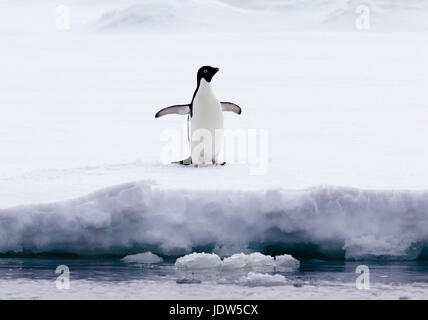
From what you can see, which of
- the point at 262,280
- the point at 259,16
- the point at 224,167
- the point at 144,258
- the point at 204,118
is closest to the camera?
the point at 262,280

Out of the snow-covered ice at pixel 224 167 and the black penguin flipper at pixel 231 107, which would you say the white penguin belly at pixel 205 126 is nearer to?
the black penguin flipper at pixel 231 107

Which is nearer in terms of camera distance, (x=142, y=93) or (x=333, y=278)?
(x=333, y=278)

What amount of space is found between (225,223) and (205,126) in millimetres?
2423

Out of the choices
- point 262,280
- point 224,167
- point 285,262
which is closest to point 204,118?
point 224,167

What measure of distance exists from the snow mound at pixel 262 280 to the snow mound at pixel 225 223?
0.62 m

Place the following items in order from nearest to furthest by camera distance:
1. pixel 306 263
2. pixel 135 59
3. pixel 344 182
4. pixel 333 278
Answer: pixel 333 278, pixel 306 263, pixel 344 182, pixel 135 59

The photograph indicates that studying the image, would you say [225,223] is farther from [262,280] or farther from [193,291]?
[193,291]

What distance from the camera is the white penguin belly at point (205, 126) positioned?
27.0 feet

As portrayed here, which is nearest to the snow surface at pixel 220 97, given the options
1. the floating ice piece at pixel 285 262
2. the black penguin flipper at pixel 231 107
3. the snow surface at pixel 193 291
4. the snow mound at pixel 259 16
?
the snow mound at pixel 259 16

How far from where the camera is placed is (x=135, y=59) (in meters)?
21.6

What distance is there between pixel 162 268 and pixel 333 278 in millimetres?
1103

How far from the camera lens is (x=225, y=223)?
19.6ft

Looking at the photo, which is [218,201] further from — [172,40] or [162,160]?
[172,40]

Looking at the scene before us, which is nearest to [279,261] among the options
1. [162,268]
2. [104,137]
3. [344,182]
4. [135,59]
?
[162,268]
